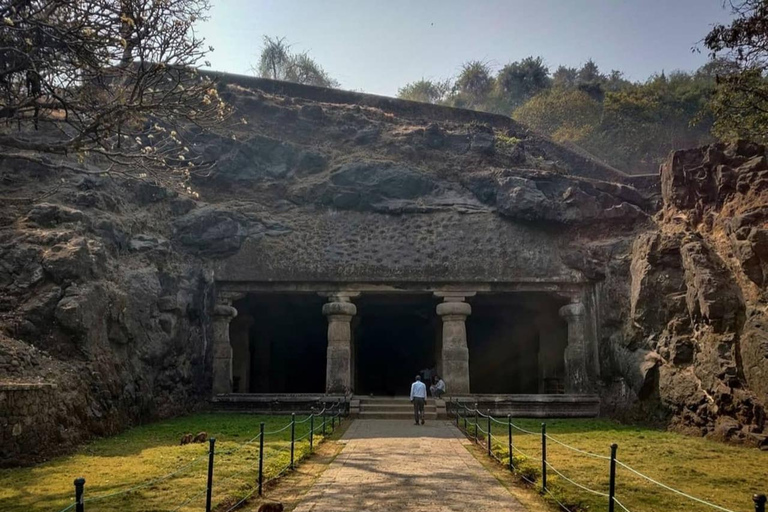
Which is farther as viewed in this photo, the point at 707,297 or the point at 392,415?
the point at 392,415

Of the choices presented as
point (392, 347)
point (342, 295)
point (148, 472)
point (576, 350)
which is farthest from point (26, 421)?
point (392, 347)

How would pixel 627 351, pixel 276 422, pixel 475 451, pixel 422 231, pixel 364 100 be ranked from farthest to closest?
pixel 364 100
pixel 422 231
pixel 627 351
pixel 276 422
pixel 475 451

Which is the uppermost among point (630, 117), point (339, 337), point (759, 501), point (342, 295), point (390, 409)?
point (630, 117)

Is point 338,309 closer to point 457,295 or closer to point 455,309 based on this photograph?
point 455,309

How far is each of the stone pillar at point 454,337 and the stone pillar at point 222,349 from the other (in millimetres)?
6558

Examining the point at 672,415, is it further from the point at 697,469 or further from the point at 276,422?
the point at 276,422

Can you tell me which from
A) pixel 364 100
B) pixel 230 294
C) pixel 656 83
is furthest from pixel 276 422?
pixel 656 83

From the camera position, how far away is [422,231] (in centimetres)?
2120

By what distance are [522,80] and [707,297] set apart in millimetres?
46509

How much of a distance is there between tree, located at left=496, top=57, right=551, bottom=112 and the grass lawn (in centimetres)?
4833

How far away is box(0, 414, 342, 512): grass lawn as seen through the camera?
791cm

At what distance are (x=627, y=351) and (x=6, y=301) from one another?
1543 cm

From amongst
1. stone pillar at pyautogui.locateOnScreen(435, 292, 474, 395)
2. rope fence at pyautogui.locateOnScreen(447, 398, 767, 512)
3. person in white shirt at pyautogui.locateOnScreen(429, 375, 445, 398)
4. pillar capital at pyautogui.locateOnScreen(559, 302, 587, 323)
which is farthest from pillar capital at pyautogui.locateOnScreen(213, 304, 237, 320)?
pillar capital at pyautogui.locateOnScreen(559, 302, 587, 323)

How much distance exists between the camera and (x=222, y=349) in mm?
19812
